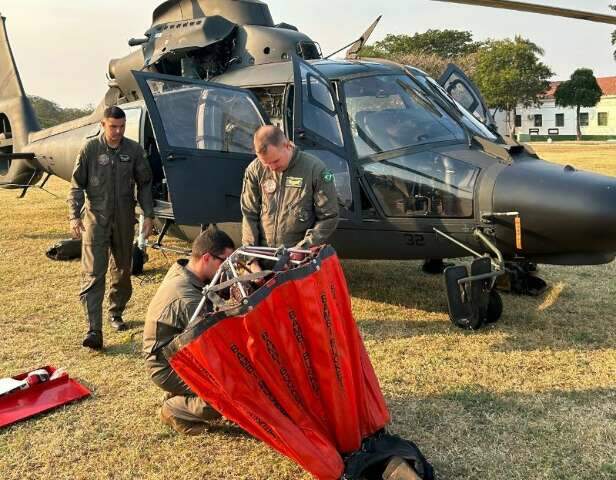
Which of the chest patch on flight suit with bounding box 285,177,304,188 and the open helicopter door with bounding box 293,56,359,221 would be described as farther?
the open helicopter door with bounding box 293,56,359,221

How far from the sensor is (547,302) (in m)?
5.15

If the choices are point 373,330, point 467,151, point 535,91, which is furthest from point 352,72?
point 535,91

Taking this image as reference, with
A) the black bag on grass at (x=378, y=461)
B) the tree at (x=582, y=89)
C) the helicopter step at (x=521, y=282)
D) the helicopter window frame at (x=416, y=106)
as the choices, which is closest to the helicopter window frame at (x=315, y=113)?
the helicopter window frame at (x=416, y=106)

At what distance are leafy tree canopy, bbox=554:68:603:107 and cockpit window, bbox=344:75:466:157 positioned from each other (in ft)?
182

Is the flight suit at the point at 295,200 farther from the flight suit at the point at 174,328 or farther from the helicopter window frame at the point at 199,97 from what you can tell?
the helicopter window frame at the point at 199,97

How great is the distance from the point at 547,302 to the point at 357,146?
224 centimetres

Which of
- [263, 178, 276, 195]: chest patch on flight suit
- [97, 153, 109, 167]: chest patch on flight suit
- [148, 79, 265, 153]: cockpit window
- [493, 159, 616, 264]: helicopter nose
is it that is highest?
[148, 79, 265, 153]: cockpit window

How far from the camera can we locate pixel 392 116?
15.3ft

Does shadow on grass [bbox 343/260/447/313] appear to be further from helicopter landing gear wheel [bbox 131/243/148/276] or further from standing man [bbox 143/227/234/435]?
standing man [bbox 143/227/234/435]

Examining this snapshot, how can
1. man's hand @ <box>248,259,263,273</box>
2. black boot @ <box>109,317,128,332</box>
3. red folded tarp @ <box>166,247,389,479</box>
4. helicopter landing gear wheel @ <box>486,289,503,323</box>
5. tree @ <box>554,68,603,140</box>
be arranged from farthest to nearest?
tree @ <box>554,68,603,140</box>
black boot @ <box>109,317,128,332</box>
helicopter landing gear wheel @ <box>486,289,503,323</box>
man's hand @ <box>248,259,263,273</box>
red folded tarp @ <box>166,247,389,479</box>

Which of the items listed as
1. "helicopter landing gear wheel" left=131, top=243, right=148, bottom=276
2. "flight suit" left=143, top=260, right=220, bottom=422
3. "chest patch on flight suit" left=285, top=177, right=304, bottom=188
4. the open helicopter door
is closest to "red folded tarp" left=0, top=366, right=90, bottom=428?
"flight suit" left=143, top=260, right=220, bottom=422

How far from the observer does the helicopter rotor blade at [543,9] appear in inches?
135

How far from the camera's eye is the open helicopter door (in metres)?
4.51

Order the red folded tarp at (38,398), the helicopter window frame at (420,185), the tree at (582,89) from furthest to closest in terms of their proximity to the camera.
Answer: the tree at (582,89), the helicopter window frame at (420,185), the red folded tarp at (38,398)
